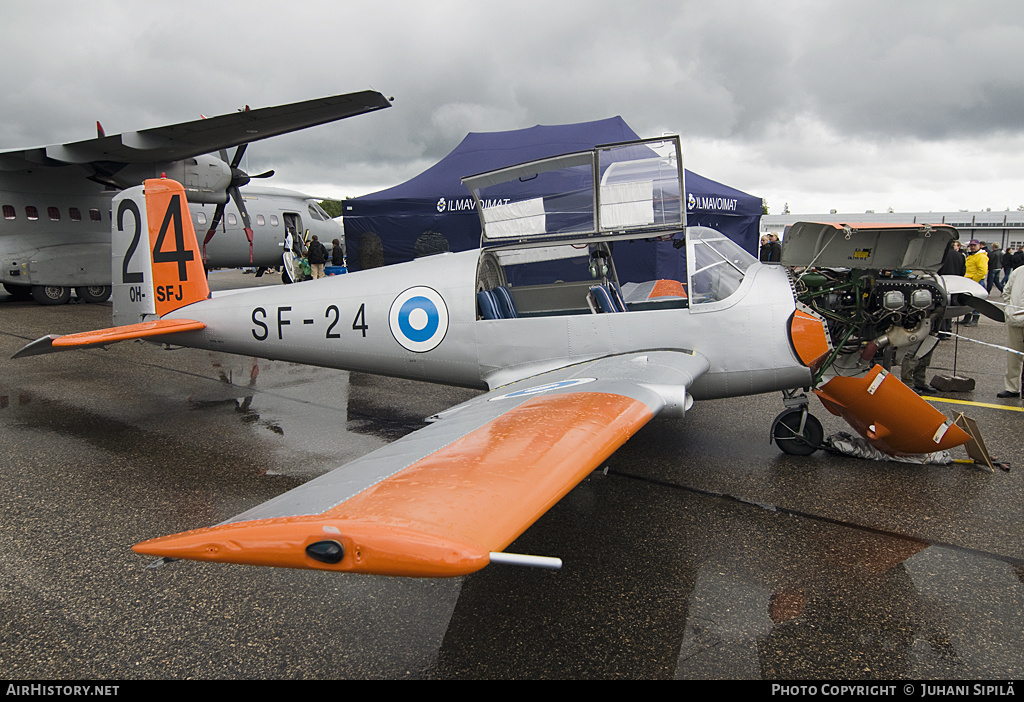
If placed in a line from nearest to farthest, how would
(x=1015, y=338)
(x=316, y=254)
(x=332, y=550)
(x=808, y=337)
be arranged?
(x=332, y=550), (x=808, y=337), (x=1015, y=338), (x=316, y=254)

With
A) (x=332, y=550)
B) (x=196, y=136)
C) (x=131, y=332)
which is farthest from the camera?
(x=196, y=136)

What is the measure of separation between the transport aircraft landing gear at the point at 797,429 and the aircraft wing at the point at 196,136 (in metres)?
9.46

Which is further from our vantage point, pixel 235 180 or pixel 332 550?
pixel 235 180

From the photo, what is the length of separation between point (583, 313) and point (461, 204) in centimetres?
862

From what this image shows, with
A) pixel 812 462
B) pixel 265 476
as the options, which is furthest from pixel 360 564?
pixel 812 462

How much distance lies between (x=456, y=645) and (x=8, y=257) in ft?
54.3

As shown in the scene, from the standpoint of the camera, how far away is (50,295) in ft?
49.7

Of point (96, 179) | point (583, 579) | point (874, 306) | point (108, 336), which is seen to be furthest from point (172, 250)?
point (96, 179)

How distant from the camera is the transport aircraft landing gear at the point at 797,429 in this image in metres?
4.82

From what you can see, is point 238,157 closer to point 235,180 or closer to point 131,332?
point 235,180

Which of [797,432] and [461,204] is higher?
[461,204]

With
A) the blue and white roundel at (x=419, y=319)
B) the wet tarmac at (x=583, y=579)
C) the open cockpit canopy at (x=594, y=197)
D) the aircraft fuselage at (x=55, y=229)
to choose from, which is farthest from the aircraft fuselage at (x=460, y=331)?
the aircraft fuselage at (x=55, y=229)

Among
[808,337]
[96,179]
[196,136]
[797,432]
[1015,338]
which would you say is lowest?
[797,432]

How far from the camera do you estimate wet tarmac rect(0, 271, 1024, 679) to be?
2488 millimetres
